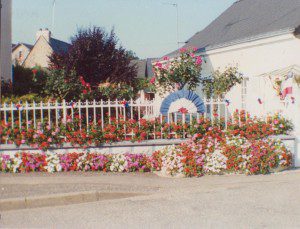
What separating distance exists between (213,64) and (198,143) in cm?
938

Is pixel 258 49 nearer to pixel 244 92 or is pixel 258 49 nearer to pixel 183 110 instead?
pixel 244 92

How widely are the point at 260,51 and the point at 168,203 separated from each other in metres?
9.44

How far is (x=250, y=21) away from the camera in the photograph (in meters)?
18.2

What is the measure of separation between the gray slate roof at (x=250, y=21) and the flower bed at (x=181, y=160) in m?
4.99

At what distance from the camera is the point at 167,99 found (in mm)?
10727

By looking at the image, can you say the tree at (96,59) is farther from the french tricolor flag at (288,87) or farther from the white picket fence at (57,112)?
the french tricolor flag at (288,87)

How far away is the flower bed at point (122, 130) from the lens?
959 cm

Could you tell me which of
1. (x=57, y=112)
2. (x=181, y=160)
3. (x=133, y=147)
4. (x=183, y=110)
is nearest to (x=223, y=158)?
(x=181, y=160)

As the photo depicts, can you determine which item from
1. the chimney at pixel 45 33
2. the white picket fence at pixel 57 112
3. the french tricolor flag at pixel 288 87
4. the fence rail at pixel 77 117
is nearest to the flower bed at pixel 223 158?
the fence rail at pixel 77 117

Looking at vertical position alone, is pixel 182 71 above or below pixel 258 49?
below

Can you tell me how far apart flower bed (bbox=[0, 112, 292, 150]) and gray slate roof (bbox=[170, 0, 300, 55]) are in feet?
12.7

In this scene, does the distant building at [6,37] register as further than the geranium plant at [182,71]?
Yes

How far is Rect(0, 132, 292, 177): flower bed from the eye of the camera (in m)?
9.05

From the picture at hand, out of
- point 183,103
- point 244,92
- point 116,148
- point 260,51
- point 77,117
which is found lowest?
point 116,148
